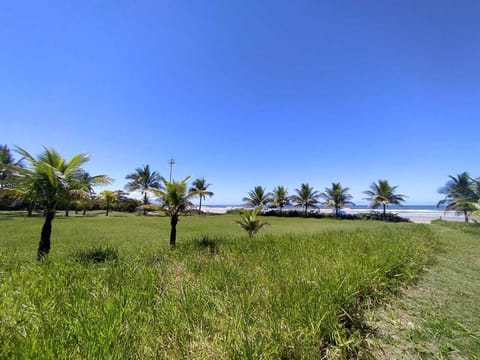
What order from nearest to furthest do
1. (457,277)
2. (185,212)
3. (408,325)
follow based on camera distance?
(408,325)
(457,277)
(185,212)

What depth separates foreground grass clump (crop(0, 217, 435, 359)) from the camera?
7.25ft

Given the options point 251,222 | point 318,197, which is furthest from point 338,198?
point 251,222

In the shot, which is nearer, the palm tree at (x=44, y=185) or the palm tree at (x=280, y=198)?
the palm tree at (x=44, y=185)

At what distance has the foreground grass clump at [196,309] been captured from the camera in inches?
87.0

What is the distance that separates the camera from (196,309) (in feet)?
9.64

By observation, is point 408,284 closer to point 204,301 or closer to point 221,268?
point 221,268

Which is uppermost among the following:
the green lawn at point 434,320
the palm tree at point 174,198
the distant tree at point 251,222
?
the palm tree at point 174,198

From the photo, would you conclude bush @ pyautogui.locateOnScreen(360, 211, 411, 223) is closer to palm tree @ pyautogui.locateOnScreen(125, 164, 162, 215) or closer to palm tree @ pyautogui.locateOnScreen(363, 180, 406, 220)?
palm tree @ pyautogui.locateOnScreen(363, 180, 406, 220)

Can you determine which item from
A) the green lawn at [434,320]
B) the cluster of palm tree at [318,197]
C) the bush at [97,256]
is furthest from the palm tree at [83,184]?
the cluster of palm tree at [318,197]

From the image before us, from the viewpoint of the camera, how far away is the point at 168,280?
4.20 metres

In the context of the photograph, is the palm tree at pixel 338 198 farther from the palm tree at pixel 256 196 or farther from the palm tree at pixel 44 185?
the palm tree at pixel 44 185

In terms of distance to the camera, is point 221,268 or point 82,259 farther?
point 82,259

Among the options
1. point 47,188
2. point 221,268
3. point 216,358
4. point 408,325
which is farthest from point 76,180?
point 408,325

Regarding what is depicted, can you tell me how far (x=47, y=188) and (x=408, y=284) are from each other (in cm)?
962
